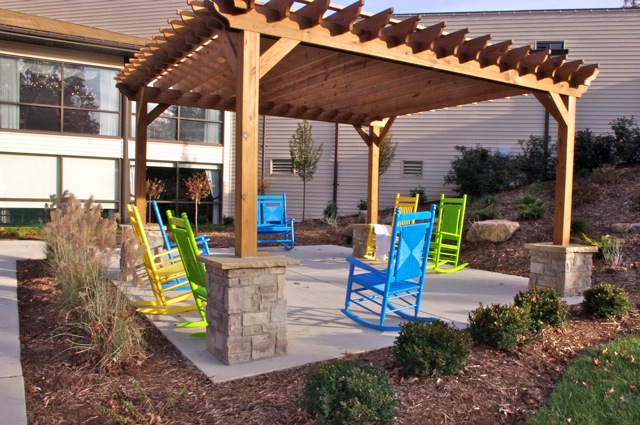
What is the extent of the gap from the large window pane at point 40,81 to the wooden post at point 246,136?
10567mm

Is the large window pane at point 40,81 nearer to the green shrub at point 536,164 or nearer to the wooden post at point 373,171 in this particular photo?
the wooden post at point 373,171

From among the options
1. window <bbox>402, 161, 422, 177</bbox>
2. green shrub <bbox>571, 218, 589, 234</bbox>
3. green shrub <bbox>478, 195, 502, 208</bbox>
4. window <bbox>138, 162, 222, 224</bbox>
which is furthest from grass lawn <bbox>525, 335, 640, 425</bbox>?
window <bbox>138, 162, 222, 224</bbox>

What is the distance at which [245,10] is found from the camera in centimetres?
368

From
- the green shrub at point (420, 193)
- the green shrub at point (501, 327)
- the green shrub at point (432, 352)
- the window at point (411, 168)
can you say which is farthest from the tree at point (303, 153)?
the green shrub at point (432, 352)

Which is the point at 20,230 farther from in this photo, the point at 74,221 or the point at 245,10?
the point at 245,10

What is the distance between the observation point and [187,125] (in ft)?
48.1

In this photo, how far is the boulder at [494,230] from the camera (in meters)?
9.00

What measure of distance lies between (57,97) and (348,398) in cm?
1244

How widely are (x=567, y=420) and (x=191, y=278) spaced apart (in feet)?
9.95

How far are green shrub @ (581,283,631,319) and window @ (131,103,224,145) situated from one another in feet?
38.6

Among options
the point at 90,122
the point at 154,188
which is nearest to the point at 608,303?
the point at 154,188

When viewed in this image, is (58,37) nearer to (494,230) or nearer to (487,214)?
(487,214)

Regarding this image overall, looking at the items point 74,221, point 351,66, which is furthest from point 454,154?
point 74,221

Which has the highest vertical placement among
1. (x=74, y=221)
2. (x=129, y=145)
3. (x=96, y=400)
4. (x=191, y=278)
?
(x=129, y=145)
